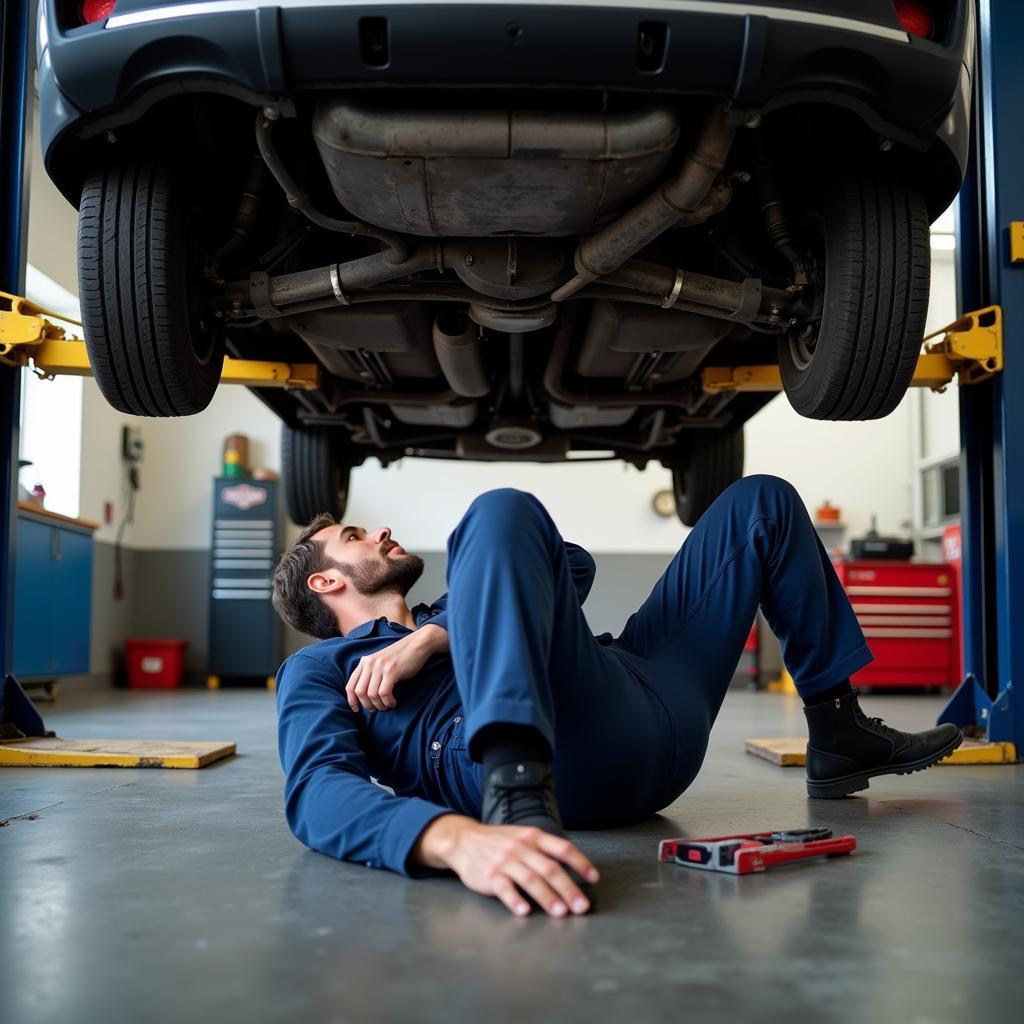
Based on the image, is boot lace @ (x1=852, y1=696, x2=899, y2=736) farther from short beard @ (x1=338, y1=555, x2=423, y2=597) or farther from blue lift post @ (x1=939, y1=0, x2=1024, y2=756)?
blue lift post @ (x1=939, y1=0, x2=1024, y2=756)

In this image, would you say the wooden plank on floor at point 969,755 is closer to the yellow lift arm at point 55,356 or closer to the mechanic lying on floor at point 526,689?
the mechanic lying on floor at point 526,689

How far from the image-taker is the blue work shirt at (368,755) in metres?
1.12

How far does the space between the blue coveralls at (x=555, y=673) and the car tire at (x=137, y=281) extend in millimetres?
671

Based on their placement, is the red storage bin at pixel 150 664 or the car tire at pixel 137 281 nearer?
the car tire at pixel 137 281

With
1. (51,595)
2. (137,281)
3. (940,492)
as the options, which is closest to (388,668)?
(137,281)

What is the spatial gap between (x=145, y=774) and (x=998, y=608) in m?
1.98

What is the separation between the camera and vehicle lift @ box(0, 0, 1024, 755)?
2.49 meters

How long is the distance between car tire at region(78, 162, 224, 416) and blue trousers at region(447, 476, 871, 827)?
0.88 metres

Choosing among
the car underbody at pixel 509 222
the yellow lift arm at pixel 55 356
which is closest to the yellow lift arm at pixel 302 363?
the yellow lift arm at pixel 55 356

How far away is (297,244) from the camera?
1.98 m

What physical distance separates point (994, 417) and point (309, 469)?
6.59ft

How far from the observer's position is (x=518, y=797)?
1.06 metres

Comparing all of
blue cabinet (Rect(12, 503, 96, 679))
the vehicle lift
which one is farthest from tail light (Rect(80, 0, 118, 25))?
blue cabinet (Rect(12, 503, 96, 679))

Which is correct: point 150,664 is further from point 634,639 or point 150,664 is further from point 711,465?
point 634,639
